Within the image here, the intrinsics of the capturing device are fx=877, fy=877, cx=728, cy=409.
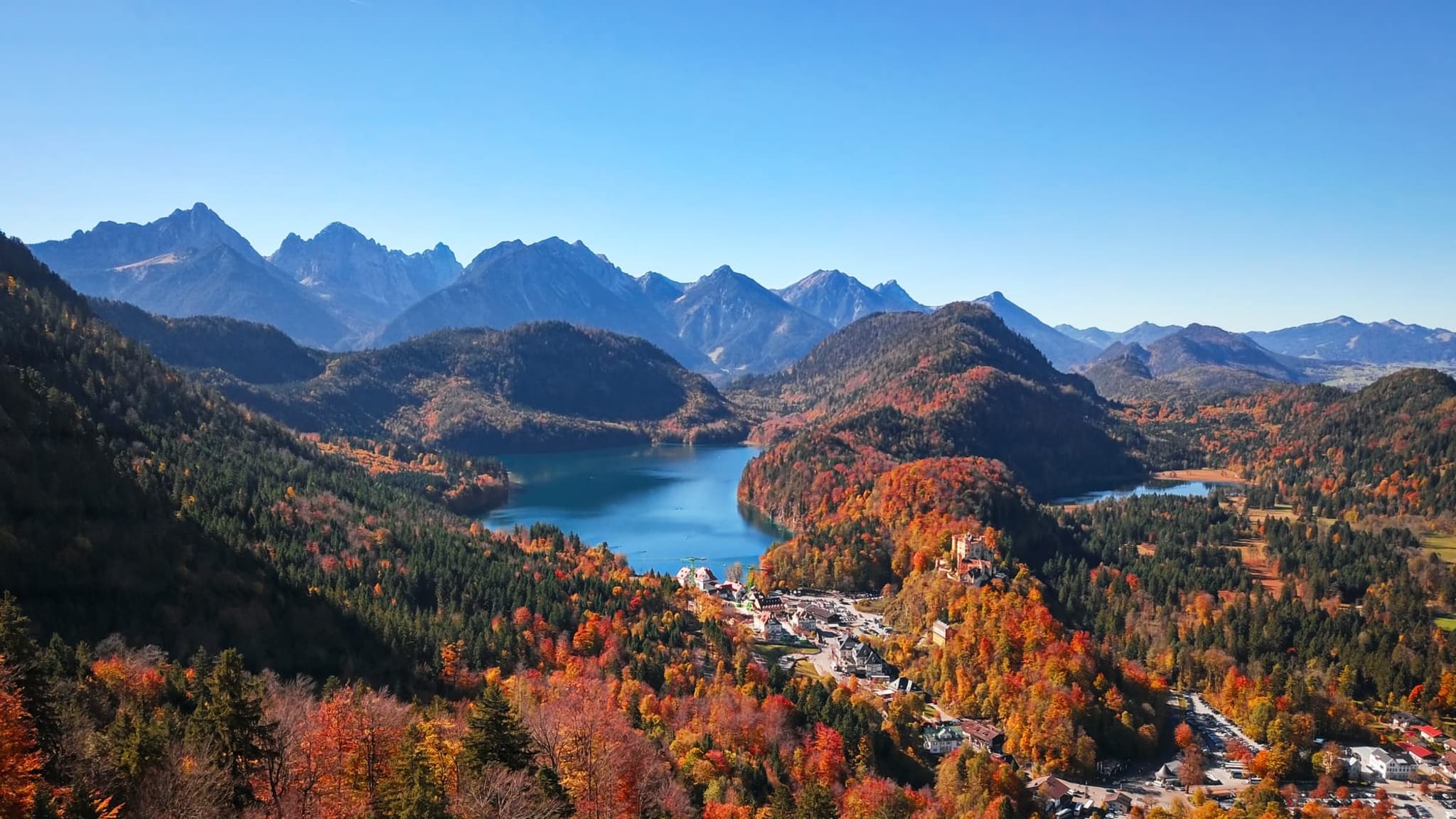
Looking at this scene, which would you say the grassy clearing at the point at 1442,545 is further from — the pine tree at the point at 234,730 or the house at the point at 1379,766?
the pine tree at the point at 234,730

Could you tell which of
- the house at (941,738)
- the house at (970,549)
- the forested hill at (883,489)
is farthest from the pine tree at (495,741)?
the forested hill at (883,489)

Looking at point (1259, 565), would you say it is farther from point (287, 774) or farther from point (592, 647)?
point (287, 774)

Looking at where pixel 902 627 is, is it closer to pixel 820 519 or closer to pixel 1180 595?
pixel 1180 595

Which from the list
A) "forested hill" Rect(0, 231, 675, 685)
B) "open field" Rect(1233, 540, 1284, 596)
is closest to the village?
"forested hill" Rect(0, 231, 675, 685)

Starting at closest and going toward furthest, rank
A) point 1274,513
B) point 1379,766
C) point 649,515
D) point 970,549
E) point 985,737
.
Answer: point 1379,766 < point 985,737 < point 970,549 < point 1274,513 < point 649,515

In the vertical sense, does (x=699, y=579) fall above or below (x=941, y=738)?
above

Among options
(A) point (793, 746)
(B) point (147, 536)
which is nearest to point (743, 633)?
(A) point (793, 746)

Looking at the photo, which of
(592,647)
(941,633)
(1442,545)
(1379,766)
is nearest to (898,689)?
(941,633)
